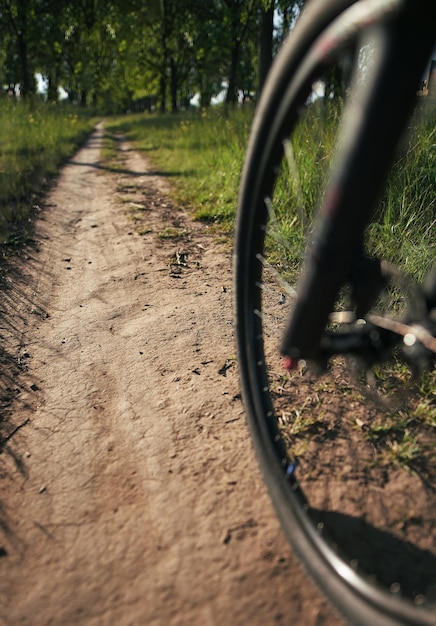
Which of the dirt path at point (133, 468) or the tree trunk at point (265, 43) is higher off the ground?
the tree trunk at point (265, 43)

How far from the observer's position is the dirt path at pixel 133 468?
45.8 inches

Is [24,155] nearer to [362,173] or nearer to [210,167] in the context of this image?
[210,167]

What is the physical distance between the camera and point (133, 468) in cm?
155

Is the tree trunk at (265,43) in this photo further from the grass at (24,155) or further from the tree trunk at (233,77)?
the tree trunk at (233,77)

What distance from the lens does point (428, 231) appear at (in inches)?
101

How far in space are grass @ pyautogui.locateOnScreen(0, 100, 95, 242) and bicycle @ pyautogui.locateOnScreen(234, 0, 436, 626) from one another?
3097 mm

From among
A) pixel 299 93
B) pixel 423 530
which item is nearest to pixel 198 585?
pixel 423 530

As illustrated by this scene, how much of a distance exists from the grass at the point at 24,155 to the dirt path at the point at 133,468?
1.80 meters

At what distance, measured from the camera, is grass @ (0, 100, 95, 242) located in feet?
15.4

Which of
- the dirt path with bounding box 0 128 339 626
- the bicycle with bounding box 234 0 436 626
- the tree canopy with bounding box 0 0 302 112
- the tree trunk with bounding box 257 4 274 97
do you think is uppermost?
the tree canopy with bounding box 0 0 302 112

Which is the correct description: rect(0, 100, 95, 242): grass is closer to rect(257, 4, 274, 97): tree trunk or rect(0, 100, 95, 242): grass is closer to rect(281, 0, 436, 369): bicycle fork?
rect(281, 0, 436, 369): bicycle fork

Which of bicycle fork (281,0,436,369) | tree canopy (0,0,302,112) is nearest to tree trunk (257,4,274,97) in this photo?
tree canopy (0,0,302,112)

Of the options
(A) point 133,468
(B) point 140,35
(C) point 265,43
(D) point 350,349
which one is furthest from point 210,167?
(B) point 140,35

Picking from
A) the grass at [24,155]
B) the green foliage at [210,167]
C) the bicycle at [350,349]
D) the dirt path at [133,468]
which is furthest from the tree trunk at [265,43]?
the bicycle at [350,349]
